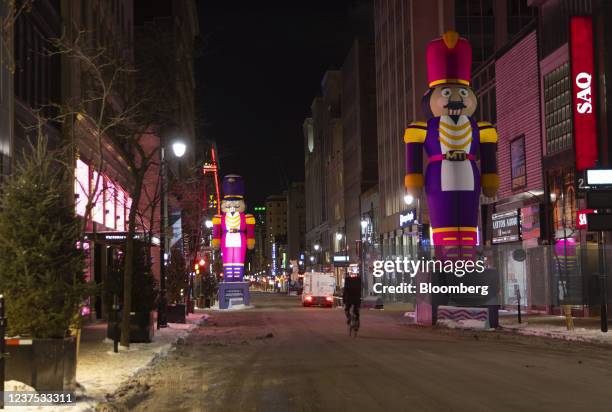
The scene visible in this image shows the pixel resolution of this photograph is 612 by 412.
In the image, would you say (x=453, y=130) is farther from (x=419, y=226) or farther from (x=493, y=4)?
(x=493, y=4)

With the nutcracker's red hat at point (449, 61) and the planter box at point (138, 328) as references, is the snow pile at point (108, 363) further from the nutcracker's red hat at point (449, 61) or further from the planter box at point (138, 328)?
the nutcracker's red hat at point (449, 61)

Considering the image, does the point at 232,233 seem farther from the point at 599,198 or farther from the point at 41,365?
the point at 41,365

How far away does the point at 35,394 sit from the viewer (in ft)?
36.1

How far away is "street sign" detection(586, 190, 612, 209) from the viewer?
2461 centimetres

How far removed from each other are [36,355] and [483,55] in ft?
213

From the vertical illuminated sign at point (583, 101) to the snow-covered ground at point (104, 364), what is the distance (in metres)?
18.0

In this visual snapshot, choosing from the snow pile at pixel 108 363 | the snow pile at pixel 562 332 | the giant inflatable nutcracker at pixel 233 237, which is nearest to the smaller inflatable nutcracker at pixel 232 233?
the giant inflatable nutcracker at pixel 233 237

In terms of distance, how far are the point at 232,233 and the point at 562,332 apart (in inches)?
1442

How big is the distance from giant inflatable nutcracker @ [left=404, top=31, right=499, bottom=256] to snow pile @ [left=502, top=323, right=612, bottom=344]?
10.5 feet

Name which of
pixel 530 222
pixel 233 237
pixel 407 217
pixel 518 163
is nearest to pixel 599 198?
pixel 530 222

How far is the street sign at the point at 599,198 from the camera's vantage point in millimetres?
24609

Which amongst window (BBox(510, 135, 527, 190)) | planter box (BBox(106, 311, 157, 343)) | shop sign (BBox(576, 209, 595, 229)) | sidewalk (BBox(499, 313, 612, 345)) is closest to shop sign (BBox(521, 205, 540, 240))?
window (BBox(510, 135, 527, 190))

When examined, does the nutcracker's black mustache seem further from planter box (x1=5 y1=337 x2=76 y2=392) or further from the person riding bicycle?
planter box (x1=5 y1=337 x2=76 y2=392)

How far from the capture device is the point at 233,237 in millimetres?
59219
